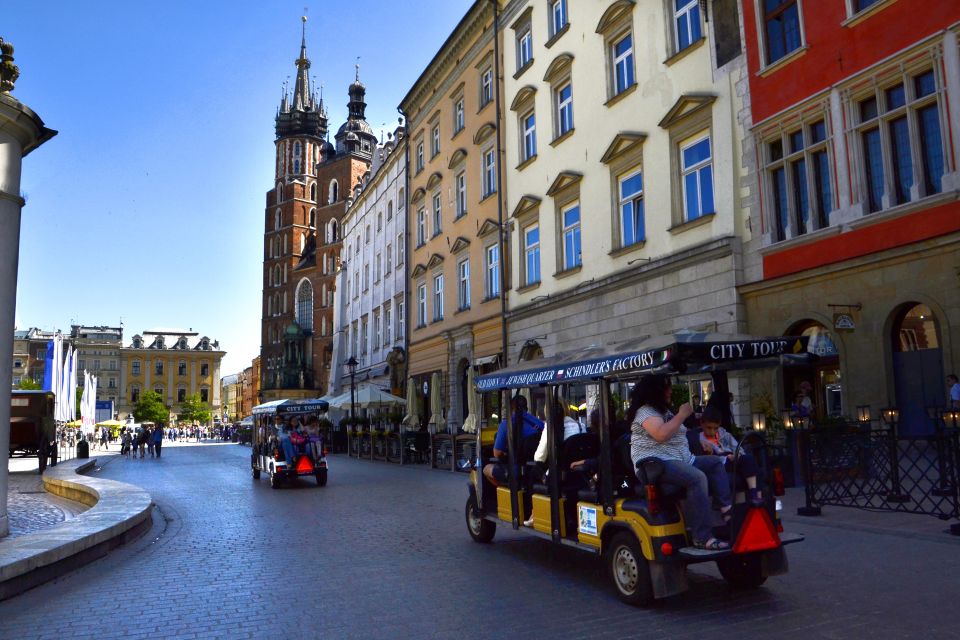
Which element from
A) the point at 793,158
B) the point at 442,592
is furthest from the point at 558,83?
the point at 442,592

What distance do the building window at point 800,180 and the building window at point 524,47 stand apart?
1220 cm

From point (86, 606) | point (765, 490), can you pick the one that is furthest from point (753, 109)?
point (86, 606)

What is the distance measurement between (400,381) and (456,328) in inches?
339

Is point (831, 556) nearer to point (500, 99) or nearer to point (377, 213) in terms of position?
point (500, 99)

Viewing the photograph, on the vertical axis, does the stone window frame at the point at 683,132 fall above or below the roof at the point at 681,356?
above

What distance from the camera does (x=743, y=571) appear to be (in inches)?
268

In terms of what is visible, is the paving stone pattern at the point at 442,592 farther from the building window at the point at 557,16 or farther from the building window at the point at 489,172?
the building window at the point at 489,172

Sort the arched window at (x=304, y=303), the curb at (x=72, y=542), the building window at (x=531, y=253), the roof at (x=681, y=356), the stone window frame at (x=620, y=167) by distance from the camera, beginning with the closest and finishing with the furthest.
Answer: the roof at (x=681, y=356) → the curb at (x=72, y=542) → the stone window frame at (x=620, y=167) → the building window at (x=531, y=253) → the arched window at (x=304, y=303)

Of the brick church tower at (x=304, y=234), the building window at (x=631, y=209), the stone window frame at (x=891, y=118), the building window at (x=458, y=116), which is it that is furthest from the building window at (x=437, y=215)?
the brick church tower at (x=304, y=234)

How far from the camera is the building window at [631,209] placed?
2006cm

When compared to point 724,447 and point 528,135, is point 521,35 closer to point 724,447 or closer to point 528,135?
point 528,135

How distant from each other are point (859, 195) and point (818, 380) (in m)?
3.80

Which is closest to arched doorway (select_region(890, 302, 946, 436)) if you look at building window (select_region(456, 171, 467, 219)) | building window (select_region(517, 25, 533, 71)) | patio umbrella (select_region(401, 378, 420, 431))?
building window (select_region(517, 25, 533, 71))

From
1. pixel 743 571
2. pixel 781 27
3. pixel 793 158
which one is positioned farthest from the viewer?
pixel 781 27
